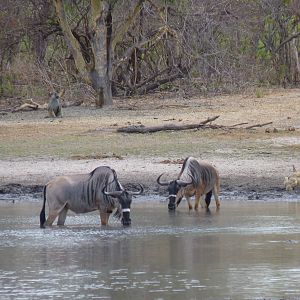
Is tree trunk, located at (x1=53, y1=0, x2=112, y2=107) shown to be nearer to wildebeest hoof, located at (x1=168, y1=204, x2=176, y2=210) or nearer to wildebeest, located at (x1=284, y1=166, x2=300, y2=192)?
wildebeest, located at (x1=284, y1=166, x2=300, y2=192)

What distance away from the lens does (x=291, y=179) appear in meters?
15.4

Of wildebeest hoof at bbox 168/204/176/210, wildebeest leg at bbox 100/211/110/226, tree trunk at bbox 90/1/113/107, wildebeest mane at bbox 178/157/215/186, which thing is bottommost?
wildebeest leg at bbox 100/211/110/226

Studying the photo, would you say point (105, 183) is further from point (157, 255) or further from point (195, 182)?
point (157, 255)

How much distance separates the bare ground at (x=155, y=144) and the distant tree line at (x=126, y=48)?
7.70 ft

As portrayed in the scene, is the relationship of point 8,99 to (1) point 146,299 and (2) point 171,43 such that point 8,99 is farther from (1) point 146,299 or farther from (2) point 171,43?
(1) point 146,299

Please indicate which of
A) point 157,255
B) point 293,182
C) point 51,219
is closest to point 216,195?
point 293,182

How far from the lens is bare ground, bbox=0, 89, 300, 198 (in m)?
16.3

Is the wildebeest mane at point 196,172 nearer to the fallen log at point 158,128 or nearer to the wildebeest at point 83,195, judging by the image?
the wildebeest at point 83,195

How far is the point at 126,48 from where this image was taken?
3069cm

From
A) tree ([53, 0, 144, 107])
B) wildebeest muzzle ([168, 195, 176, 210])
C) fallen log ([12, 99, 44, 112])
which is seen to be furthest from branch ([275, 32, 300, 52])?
wildebeest muzzle ([168, 195, 176, 210])

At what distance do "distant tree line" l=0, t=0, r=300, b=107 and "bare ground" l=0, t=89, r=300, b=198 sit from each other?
2347 mm

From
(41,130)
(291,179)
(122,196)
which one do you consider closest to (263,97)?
(41,130)

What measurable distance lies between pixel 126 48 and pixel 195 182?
1718 cm

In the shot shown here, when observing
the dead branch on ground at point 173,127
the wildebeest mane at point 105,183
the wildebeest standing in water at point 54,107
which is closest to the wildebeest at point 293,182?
the wildebeest mane at point 105,183
